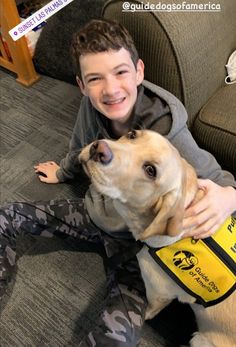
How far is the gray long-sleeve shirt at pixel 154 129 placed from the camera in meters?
1.37

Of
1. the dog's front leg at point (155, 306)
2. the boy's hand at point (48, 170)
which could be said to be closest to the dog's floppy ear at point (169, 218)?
the dog's front leg at point (155, 306)

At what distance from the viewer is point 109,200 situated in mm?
1469

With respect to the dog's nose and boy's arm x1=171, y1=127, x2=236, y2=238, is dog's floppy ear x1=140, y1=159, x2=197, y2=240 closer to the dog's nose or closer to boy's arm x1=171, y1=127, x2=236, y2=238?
boy's arm x1=171, y1=127, x2=236, y2=238

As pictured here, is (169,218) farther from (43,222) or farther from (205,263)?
(43,222)

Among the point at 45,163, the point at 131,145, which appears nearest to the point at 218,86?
the point at 131,145

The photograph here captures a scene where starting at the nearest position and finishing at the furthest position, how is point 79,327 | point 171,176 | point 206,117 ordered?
point 171,176
point 79,327
point 206,117

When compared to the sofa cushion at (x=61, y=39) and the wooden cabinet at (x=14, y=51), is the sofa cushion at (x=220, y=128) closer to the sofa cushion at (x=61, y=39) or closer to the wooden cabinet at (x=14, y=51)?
the sofa cushion at (x=61, y=39)

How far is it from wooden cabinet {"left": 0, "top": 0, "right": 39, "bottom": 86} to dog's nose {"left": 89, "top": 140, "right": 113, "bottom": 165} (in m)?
1.51

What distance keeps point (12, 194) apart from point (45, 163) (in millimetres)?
253

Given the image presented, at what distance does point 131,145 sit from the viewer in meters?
1.15

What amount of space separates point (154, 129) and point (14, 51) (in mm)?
1453

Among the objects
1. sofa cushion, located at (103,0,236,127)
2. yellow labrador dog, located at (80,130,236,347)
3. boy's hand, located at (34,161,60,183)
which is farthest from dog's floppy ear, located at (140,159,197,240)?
boy's hand, located at (34,161,60,183)

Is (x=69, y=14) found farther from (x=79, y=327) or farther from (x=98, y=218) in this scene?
(x=79, y=327)

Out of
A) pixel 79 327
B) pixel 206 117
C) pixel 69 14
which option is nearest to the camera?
pixel 79 327
